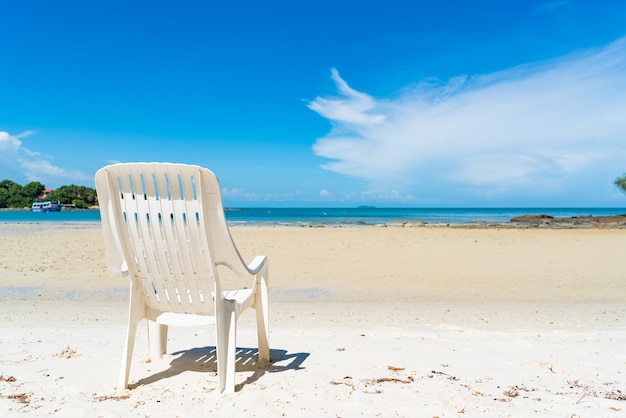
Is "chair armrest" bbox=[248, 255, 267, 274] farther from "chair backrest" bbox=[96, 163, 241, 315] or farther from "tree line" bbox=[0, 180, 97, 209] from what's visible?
"tree line" bbox=[0, 180, 97, 209]

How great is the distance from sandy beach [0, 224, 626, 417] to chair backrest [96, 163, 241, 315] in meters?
0.76

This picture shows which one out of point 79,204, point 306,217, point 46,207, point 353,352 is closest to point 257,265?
point 353,352

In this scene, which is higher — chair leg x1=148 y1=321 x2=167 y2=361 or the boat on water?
the boat on water

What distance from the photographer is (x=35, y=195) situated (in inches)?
3546

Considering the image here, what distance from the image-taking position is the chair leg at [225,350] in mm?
2904

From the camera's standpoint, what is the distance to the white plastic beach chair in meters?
2.81

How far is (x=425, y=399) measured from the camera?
279 centimetres

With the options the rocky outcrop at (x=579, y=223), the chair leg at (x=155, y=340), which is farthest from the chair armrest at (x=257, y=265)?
the rocky outcrop at (x=579, y=223)

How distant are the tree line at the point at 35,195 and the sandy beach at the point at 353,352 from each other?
9030 centimetres

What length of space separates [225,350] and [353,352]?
1425 mm

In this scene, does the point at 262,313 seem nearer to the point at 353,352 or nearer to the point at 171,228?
the point at 353,352

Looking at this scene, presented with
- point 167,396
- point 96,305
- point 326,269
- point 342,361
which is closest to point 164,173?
point 167,396

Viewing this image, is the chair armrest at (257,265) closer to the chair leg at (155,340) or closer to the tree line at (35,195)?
the chair leg at (155,340)

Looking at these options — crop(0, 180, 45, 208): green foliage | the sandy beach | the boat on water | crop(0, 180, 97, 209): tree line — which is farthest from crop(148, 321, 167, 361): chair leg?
crop(0, 180, 45, 208): green foliage
